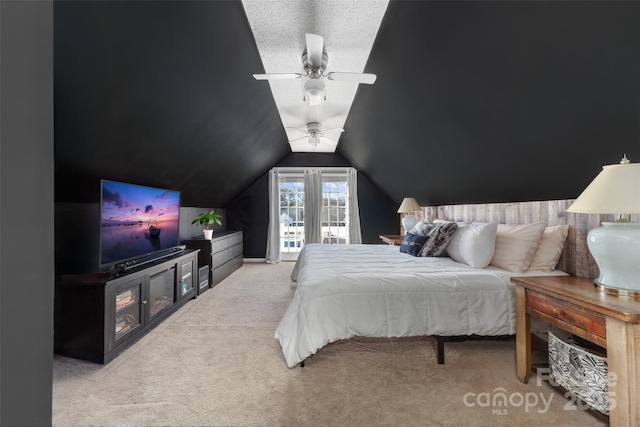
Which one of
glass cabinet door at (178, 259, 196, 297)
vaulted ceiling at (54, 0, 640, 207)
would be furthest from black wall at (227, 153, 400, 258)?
vaulted ceiling at (54, 0, 640, 207)

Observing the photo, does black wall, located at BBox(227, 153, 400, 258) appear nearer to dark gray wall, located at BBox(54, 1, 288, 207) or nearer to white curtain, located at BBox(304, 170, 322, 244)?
white curtain, located at BBox(304, 170, 322, 244)

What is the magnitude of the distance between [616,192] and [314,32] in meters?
2.13

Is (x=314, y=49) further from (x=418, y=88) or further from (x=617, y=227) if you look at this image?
(x=617, y=227)

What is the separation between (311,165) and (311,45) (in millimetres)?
3905

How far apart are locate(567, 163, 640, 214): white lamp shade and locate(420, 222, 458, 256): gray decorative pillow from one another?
1.39 metres

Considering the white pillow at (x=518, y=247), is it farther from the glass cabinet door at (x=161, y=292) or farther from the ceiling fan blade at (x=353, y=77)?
the glass cabinet door at (x=161, y=292)

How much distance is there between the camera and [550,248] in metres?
2.06

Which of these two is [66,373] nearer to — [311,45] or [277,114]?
[311,45]

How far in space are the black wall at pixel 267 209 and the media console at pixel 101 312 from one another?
340 cm

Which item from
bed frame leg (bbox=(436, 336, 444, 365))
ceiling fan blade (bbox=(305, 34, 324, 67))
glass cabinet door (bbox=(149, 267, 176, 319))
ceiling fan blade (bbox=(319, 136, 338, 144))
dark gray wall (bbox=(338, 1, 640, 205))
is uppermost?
ceiling fan blade (bbox=(319, 136, 338, 144))

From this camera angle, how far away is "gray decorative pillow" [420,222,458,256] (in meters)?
2.70
